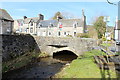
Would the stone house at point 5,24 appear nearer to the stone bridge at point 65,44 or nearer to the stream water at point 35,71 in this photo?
the stone bridge at point 65,44

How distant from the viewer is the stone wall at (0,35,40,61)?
18.5 metres

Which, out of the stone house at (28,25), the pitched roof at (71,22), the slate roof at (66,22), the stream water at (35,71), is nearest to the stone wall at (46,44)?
the stream water at (35,71)

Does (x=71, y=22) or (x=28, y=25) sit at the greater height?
(x=71, y=22)

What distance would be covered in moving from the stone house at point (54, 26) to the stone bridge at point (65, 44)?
1843 cm

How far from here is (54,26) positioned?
47.7m

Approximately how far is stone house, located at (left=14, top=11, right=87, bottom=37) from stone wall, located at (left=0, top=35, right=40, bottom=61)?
67.7 ft

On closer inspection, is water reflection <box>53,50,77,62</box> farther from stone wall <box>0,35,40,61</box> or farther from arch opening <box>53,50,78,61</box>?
stone wall <box>0,35,40,61</box>

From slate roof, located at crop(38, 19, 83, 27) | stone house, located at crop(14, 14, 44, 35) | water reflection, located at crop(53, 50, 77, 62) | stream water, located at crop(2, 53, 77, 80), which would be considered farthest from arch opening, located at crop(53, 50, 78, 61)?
stone house, located at crop(14, 14, 44, 35)

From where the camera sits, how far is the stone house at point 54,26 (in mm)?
45656

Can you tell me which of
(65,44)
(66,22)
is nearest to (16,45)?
(65,44)

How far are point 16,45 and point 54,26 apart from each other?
1061 inches

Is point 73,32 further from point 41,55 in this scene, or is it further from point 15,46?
point 15,46

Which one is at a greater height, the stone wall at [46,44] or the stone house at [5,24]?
the stone house at [5,24]

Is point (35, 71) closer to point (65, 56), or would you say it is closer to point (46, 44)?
point (46, 44)
